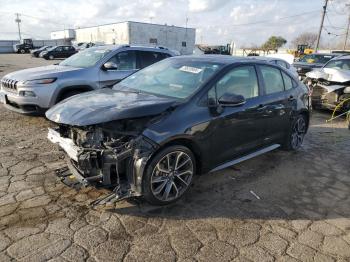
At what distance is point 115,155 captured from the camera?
348 centimetres

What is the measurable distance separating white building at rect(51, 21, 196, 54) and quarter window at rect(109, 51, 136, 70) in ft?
147

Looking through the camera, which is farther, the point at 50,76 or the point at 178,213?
the point at 50,76

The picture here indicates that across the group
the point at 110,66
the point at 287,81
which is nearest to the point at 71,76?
the point at 110,66

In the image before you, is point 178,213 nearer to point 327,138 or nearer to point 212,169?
point 212,169

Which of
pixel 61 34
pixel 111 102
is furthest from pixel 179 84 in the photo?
pixel 61 34

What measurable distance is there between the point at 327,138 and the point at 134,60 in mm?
4798

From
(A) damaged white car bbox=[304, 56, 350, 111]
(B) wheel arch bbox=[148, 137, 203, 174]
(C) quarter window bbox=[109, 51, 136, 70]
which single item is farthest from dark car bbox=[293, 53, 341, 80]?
(B) wheel arch bbox=[148, 137, 203, 174]

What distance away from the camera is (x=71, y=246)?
3.11m

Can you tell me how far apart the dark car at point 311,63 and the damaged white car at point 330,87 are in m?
5.41

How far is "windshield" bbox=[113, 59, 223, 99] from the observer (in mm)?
4289

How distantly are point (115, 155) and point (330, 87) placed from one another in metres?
7.74

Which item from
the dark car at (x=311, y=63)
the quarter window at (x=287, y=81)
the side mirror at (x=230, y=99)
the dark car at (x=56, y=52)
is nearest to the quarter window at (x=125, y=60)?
the quarter window at (x=287, y=81)

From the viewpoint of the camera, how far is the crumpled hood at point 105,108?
139 inches

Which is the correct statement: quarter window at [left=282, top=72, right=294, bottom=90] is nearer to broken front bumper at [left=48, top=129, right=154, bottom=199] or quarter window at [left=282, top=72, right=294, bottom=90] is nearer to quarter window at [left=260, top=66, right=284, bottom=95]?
quarter window at [left=260, top=66, right=284, bottom=95]
